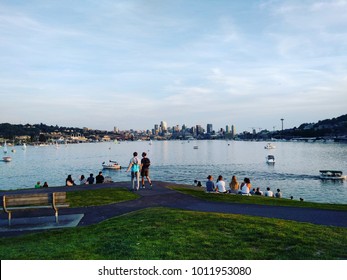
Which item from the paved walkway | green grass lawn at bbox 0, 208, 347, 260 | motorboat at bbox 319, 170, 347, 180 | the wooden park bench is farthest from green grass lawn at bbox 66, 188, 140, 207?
motorboat at bbox 319, 170, 347, 180

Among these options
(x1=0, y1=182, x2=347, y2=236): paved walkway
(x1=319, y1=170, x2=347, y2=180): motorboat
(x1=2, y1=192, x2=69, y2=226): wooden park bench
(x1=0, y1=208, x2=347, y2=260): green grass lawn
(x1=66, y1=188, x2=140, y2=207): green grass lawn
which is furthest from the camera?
(x1=319, y1=170, x2=347, y2=180): motorboat

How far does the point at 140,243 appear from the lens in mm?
7570

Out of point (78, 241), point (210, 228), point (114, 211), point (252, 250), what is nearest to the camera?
point (252, 250)

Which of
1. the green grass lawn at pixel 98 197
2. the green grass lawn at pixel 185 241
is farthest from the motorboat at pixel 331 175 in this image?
the green grass lawn at pixel 185 241

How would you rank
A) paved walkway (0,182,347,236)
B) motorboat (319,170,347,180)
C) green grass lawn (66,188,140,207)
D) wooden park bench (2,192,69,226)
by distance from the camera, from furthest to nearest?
1. motorboat (319,170,347,180)
2. green grass lawn (66,188,140,207)
3. wooden park bench (2,192,69,226)
4. paved walkway (0,182,347,236)

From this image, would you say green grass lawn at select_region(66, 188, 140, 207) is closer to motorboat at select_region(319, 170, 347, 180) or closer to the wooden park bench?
the wooden park bench

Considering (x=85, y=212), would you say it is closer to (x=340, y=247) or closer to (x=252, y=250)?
(x=252, y=250)

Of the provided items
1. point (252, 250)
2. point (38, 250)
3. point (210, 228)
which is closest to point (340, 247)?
point (252, 250)

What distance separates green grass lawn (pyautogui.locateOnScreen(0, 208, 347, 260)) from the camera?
6727 mm

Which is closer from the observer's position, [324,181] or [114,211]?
[114,211]

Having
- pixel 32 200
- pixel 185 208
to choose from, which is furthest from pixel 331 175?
pixel 32 200

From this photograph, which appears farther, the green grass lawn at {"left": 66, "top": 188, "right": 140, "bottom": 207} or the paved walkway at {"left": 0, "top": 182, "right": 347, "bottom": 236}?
the green grass lawn at {"left": 66, "top": 188, "right": 140, "bottom": 207}
